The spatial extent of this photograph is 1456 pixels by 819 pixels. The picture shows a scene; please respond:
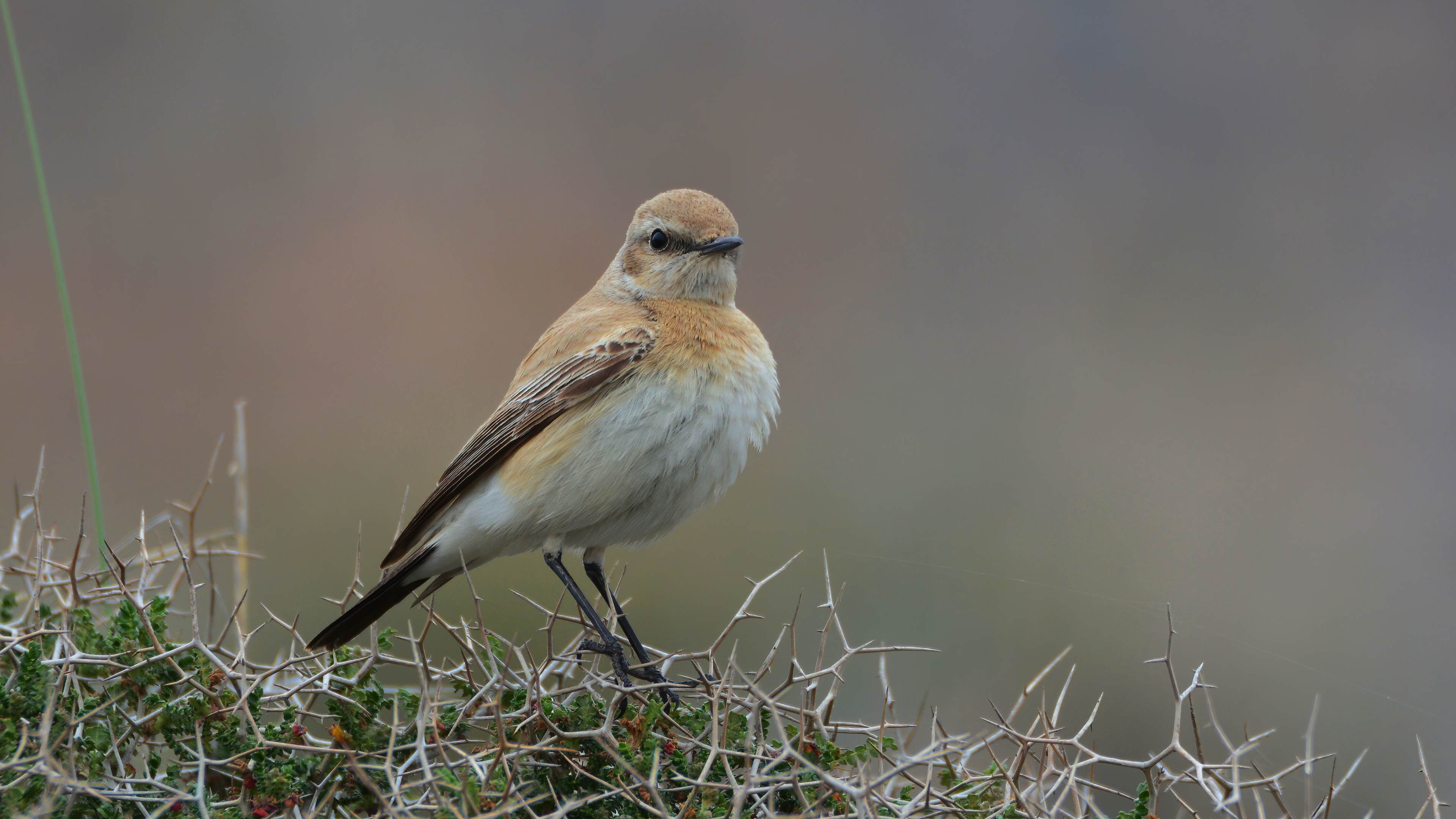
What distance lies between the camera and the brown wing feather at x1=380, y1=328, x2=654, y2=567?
3271mm

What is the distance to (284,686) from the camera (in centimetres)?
204

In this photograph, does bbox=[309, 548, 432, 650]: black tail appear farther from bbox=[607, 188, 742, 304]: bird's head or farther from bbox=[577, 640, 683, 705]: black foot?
bbox=[607, 188, 742, 304]: bird's head

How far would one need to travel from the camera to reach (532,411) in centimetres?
335

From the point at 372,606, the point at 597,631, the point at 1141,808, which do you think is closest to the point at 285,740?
the point at 597,631

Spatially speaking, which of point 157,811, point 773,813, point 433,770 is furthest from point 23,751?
point 773,813

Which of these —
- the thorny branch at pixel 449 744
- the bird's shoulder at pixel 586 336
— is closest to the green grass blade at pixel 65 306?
the thorny branch at pixel 449 744

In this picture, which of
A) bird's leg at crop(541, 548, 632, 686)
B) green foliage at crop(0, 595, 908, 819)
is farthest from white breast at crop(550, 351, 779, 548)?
green foliage at crop(0, 595, 908, 819)

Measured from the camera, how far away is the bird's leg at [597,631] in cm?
251

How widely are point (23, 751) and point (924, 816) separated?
5.09 ft

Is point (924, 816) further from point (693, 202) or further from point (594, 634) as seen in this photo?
point (693, 202)

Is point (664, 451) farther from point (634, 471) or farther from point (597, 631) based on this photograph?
point (597, 631)

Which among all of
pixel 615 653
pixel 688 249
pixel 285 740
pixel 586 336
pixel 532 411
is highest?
pixel 688 249

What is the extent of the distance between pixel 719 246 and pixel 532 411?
890 mm

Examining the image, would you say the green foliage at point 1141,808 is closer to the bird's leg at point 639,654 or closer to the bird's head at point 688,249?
the bird's leg at point 639,654
